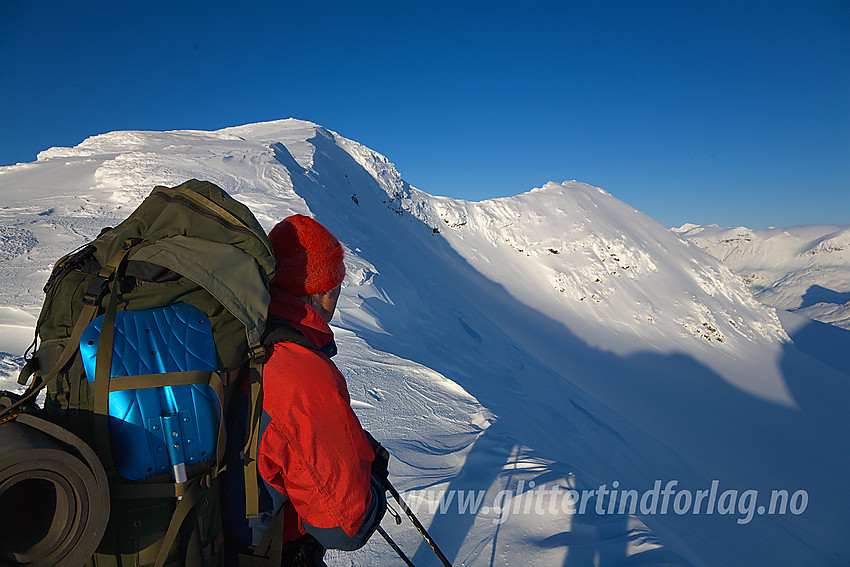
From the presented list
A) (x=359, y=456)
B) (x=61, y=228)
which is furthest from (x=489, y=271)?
(x=359, y=456)

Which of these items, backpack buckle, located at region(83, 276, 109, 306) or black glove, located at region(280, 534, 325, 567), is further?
black glove, located at region(280, 534, 325, 567)

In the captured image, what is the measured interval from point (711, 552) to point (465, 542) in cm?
697

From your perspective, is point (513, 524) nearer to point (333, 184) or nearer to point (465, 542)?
point (465, 542)

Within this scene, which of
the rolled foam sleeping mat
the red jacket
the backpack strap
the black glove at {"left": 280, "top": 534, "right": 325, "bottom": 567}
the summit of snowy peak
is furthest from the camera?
the summit of snowy peak

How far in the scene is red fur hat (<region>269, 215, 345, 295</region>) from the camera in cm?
159

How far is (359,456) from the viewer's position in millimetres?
1295

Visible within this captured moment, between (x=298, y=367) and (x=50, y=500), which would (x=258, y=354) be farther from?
(x=50, y=500)

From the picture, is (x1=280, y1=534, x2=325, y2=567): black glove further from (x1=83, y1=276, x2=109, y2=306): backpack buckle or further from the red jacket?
(x1=83, y1=276, x2=109, y2=306): backpack buckle

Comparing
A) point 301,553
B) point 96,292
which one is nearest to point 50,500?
point 96,292

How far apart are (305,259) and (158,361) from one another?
611 millimetres

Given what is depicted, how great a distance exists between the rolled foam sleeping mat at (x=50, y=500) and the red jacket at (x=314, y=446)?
40 centimetres

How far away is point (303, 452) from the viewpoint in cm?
123

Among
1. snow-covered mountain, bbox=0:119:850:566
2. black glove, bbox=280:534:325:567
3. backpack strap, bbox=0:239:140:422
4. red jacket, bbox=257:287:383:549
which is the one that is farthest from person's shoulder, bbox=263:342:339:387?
snow-covered mountain, bbox=0:119:850:566

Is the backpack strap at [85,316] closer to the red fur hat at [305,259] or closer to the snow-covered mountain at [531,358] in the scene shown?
the red fur hat at [305,259]
